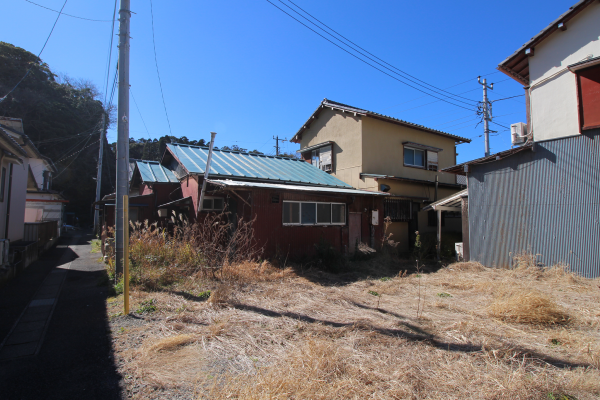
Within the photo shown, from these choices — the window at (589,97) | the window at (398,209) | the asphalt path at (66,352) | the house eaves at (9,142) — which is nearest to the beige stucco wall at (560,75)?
the window at (589,97)

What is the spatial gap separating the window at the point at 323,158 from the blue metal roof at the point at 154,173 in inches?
280

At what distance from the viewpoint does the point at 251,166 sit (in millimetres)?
13477

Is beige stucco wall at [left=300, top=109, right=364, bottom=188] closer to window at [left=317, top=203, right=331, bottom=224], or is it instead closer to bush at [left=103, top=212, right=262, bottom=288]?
window at [left=317, top=203, right=331, bottom=224]

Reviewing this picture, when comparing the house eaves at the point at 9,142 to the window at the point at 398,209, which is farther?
the window at the point at 398,209

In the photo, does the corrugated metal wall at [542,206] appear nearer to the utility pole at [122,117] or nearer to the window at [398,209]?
the window at [398,209]

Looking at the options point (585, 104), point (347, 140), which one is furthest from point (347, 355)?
point (347, 140)

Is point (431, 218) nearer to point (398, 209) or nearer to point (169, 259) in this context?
point (398, 209)

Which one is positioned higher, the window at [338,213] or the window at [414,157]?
the window at [414,157]

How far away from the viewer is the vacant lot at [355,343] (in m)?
3.07

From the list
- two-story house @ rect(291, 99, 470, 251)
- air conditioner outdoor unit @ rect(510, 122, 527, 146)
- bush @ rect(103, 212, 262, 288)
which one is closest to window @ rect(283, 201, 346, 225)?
two-story house @ rect(291, 99, 470, 251)

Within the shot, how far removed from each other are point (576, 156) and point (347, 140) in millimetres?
8697

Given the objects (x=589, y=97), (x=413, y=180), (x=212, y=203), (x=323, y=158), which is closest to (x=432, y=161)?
(x=413, y=180)

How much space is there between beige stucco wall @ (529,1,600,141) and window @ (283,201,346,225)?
259 inches

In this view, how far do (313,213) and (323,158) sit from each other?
5.98m
